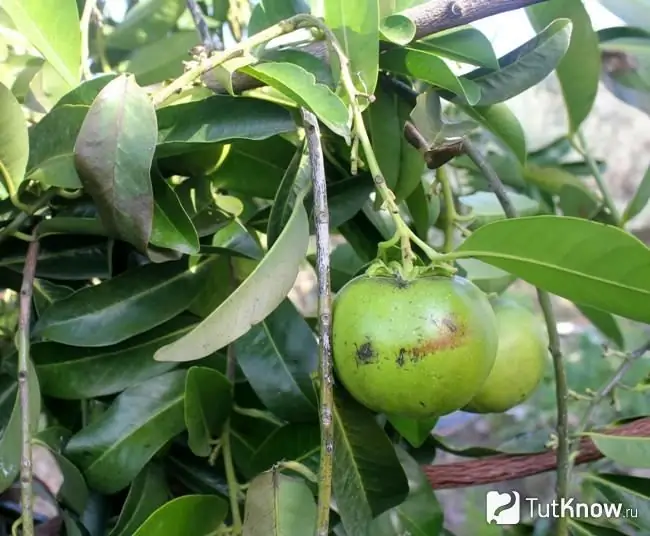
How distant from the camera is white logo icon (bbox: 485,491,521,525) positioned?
712 mm

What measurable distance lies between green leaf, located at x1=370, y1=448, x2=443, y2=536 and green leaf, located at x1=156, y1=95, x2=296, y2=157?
32cm

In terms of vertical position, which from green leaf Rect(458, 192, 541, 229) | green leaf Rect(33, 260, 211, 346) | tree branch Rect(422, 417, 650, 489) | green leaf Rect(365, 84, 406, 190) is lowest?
tree branch Rect(422, 417, 650, 489)

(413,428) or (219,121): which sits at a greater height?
(219,121)

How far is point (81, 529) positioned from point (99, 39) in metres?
0.48

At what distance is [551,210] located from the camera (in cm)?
92

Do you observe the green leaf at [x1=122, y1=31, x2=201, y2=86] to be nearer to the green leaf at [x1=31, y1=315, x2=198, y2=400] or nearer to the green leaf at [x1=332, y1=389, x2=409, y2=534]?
the green leaf at [x1=31, y1=315, x2=198, y2=400]

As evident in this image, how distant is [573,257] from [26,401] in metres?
0.37

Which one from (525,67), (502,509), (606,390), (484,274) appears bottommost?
(502,509)

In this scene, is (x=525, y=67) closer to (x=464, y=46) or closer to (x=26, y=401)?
(x=464, y=46)

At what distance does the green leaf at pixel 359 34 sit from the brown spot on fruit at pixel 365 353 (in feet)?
0.59

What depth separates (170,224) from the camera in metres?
0.53

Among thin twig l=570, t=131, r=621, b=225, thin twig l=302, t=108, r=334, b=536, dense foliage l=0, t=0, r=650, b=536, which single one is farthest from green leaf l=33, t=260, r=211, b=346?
thin twig l=570, t=131, r=621, b=225

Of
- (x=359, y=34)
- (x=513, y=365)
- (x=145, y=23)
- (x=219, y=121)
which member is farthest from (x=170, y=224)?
(x=145, y=23)

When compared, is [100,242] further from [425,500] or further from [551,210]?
[551,210]
